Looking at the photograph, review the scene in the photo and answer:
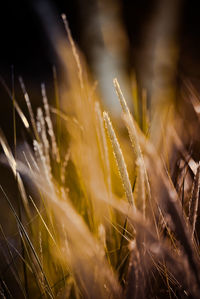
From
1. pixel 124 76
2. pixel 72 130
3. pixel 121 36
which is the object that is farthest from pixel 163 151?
pixel 121 36

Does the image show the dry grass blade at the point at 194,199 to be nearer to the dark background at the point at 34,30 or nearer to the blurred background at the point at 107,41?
the blurred background at the point at 107,41

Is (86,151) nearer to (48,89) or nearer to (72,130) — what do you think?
(72,130)

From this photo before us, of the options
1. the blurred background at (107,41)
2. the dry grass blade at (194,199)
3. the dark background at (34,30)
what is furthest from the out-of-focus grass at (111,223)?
the dark background at (34,30)

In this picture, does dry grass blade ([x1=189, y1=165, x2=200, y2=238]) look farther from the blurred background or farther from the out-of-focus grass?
the blurred background

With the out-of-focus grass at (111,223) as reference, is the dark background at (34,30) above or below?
above

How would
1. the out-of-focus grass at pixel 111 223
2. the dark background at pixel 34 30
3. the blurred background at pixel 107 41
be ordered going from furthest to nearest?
the dark background at pixel 34 30 < the blurred background at pixel 107 41 < the out-of-focus grass at pixel 111 223

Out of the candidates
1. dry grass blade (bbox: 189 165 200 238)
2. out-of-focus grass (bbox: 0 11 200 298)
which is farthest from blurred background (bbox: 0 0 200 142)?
dry grass blade (bbox: 189 165 200 238)

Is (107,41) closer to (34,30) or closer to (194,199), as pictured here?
(34,30)
